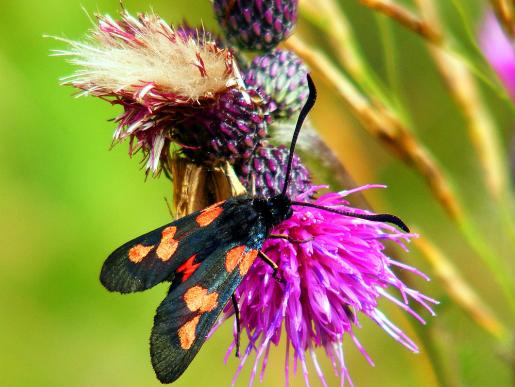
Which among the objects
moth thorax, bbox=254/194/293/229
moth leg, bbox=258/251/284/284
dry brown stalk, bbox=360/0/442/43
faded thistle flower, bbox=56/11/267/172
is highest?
faded thistle flower, bbox=56/11/267/172

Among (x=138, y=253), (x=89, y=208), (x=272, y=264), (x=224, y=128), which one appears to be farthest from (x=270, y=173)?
(x=89, y=208)

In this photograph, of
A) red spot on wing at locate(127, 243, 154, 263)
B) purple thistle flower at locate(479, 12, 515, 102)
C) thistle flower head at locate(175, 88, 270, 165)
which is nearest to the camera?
red spot on wing at locate(127, 243, 154, 263)

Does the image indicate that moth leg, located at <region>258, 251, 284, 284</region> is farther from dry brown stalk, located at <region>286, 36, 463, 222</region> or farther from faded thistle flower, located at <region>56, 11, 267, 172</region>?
dry brown stalk, located at <region>286, 36, 463, 222</region>

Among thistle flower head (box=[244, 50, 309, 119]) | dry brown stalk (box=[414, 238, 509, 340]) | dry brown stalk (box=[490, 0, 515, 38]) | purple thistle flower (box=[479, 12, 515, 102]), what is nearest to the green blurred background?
purple thistle flower (box=[479, 12, 515, 102])

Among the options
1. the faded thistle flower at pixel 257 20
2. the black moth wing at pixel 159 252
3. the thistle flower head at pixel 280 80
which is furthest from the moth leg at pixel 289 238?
the faded thistle flower at pixel 257 20

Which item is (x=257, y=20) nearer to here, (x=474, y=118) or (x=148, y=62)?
(x=148, y=62)

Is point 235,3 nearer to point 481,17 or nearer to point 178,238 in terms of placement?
point 178,238

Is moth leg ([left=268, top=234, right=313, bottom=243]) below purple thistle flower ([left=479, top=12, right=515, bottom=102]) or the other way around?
below
